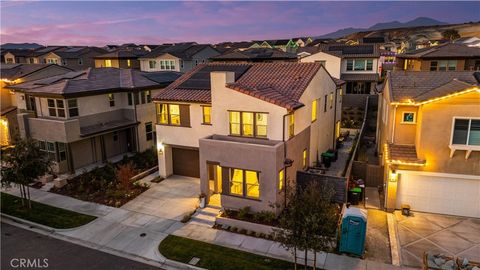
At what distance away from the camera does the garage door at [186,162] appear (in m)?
22.3

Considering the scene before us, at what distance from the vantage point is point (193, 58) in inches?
2077

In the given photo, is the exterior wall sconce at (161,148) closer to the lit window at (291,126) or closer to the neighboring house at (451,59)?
the lit window at (291,126)

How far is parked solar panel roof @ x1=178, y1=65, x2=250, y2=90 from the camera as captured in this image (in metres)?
21.3

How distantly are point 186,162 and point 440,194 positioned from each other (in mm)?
15254

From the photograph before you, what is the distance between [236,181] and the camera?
16781 millimetres

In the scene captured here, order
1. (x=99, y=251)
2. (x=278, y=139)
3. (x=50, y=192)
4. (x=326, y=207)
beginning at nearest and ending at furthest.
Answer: (x=326, y=207), (x=99, y=251), (x=278, y=139), (x=50, y=192)

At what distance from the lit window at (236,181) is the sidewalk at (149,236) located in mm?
2153

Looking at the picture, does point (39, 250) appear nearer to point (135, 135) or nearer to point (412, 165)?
point (135, 135)

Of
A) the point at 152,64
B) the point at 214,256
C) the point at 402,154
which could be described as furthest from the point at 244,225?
the point at 152,64

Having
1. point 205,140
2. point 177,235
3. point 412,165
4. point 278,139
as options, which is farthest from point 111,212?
point 412,165

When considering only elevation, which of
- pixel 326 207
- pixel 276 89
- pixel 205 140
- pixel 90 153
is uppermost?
pixel 276 89

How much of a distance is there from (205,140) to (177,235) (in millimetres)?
4917

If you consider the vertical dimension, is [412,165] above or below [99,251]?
above

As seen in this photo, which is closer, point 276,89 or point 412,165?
point 412,165
